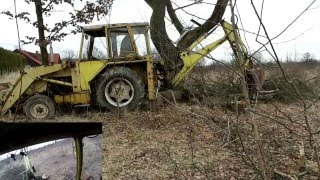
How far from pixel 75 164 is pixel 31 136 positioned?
46 centimetres

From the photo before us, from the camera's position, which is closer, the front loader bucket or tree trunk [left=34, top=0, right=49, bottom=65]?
the front loader bucket

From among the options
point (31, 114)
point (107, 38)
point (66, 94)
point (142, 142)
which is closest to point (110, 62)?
point (107, 38)

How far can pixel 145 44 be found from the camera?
1043cm

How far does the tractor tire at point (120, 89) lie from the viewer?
10195 mm

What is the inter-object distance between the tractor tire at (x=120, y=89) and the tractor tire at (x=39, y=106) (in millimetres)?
1120

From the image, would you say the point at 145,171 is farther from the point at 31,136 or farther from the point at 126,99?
the point at 126,99

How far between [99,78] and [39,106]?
156cm

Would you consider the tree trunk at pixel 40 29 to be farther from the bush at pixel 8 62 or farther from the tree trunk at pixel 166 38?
the bush at pixel 8 62

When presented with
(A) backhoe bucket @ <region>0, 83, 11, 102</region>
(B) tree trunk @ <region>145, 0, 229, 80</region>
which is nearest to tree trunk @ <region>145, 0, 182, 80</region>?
(B) tree trunk @ <region>145, 0, 229, 80</region>

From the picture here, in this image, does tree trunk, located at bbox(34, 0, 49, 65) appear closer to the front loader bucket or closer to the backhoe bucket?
the backhoe bucket

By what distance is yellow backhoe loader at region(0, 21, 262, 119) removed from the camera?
10242mm

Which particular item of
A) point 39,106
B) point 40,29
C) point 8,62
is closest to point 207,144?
point 39,106

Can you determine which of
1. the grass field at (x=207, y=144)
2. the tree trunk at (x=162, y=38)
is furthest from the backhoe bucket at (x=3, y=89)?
the tree trunk at (x=162, y=38)

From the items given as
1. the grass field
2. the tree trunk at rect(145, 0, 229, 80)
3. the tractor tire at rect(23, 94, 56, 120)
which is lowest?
the grass field
